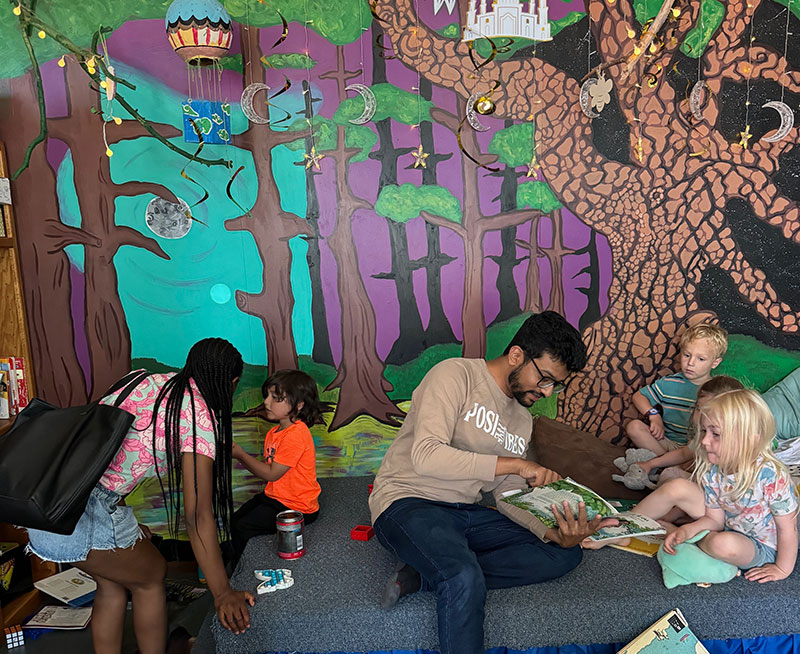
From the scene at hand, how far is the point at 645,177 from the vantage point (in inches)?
131

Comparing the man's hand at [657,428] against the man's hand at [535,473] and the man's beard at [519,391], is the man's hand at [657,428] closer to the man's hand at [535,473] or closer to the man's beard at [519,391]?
the man's beard at [519,391]

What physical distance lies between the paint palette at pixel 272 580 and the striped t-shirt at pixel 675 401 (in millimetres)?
1992

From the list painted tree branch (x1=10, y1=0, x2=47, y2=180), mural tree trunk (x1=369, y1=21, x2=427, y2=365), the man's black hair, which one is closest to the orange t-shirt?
mural tree trunk (x1=369, y1=21, x2=427, y2=365)

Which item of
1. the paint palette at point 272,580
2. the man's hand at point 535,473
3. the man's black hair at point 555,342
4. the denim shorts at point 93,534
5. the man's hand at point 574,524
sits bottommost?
the paint palette at point 272,580

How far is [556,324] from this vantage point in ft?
7.39

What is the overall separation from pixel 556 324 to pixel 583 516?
2.13 ft

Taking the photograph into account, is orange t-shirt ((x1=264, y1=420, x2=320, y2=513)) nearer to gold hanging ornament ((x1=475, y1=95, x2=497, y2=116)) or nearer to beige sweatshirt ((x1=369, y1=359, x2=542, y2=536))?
beige sweatshirt ((x1=369, y1=359, x2=542, y2=536))

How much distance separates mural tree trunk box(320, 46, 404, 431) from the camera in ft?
10.7

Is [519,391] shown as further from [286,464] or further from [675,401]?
[675,401]

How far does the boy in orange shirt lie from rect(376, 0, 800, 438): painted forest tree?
1.45 m

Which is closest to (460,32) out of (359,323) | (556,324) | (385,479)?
(359,323)

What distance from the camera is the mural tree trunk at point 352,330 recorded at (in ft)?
10.7

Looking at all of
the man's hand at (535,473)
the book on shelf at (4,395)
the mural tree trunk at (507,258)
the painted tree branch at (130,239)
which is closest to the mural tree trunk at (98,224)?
the painted tree branch at (130,239)

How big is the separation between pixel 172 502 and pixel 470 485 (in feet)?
3.32
